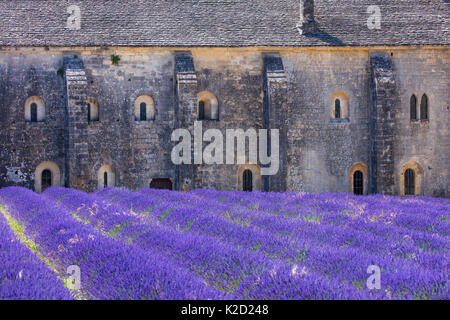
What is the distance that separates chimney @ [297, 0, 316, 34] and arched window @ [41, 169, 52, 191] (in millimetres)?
12107

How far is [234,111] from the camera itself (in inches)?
933

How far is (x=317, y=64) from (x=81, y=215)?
14.0m

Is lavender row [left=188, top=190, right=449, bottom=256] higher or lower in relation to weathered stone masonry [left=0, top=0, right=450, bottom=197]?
lower

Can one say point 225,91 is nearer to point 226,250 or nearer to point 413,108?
point 413,108

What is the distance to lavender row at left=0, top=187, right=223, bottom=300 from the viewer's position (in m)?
6.32

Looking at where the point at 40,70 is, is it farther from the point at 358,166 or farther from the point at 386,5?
the point at 386,5

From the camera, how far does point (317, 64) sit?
24.1 meters

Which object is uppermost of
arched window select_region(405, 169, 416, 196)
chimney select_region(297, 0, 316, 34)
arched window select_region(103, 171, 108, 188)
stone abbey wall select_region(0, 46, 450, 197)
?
chimney select_region(297, 0, 316, 34)

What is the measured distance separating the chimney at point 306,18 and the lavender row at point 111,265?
15.6 meters

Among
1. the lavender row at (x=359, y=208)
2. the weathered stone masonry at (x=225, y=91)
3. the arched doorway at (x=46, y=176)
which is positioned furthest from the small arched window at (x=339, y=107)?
the arched doorway at (x=46, y=176)

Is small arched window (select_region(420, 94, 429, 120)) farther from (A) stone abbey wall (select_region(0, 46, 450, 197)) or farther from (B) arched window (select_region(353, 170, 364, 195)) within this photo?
(B) arched window (select_region(353, 170, 364, 195))

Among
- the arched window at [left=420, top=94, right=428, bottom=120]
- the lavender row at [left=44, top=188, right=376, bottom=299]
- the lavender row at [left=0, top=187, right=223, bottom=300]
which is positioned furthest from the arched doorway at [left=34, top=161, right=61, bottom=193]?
the arched window at [left=420, top=94, right=428, bottom=120]

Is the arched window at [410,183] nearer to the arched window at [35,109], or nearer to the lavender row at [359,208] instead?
the lavender row at [359,208]

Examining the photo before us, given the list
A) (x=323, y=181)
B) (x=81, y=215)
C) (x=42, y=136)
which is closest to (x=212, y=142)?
(x=323, y=181)
